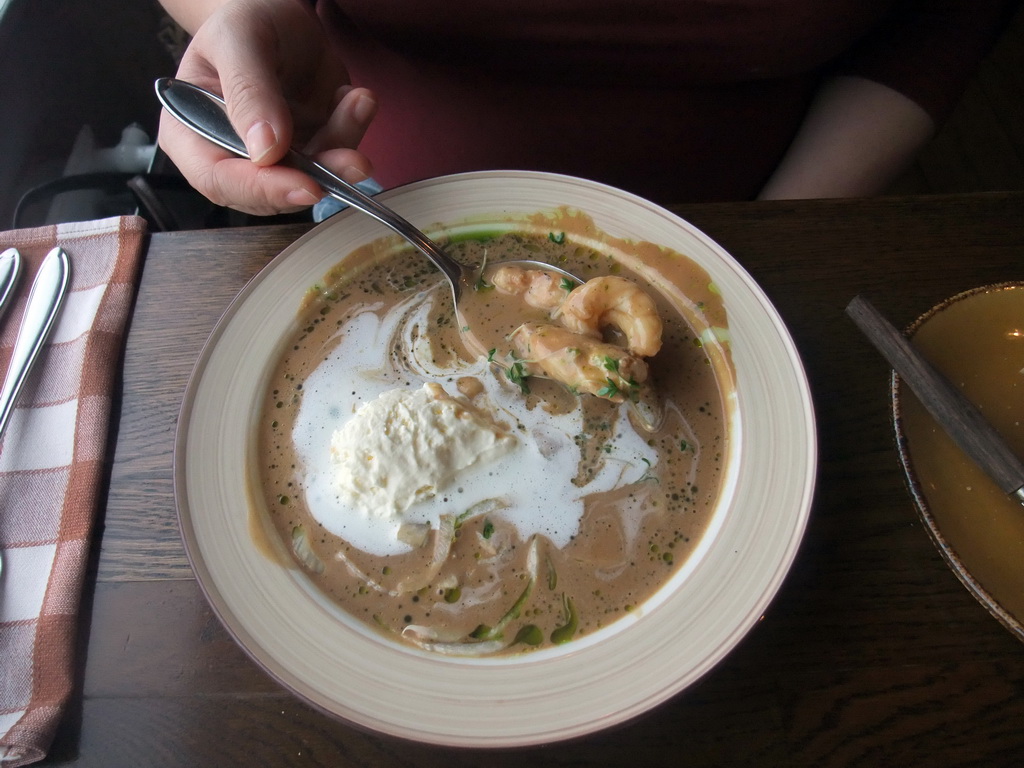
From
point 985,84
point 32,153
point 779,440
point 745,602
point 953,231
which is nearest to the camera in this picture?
point 745,602

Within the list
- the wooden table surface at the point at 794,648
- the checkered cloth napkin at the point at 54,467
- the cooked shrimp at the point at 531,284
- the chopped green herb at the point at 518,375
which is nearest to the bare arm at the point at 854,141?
the wooden table surface at the point at 794,648

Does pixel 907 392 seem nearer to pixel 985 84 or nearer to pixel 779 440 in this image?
pixel 779 440

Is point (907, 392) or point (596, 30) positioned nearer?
point (907, 392)

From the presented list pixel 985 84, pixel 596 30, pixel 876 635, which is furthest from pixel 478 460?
pixel 985 84

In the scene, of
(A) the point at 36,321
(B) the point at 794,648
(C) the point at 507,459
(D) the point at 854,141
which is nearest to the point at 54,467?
(A) the point at 36,321

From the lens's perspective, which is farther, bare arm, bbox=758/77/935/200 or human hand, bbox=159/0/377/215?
bare arm, bbox=758/77/935/200

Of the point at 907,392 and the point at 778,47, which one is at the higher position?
the point at 778,47

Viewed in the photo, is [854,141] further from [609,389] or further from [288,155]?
[288,155]

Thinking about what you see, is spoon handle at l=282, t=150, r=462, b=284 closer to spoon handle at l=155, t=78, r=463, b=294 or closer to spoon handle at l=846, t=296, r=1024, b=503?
spoon handle at l=155, t=78, r=463, b=294

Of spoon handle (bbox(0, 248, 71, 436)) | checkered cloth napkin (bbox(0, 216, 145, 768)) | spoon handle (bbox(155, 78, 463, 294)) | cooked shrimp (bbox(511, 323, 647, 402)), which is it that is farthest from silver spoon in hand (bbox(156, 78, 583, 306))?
spoon handle (bbox(0, 248, 71, 436))
